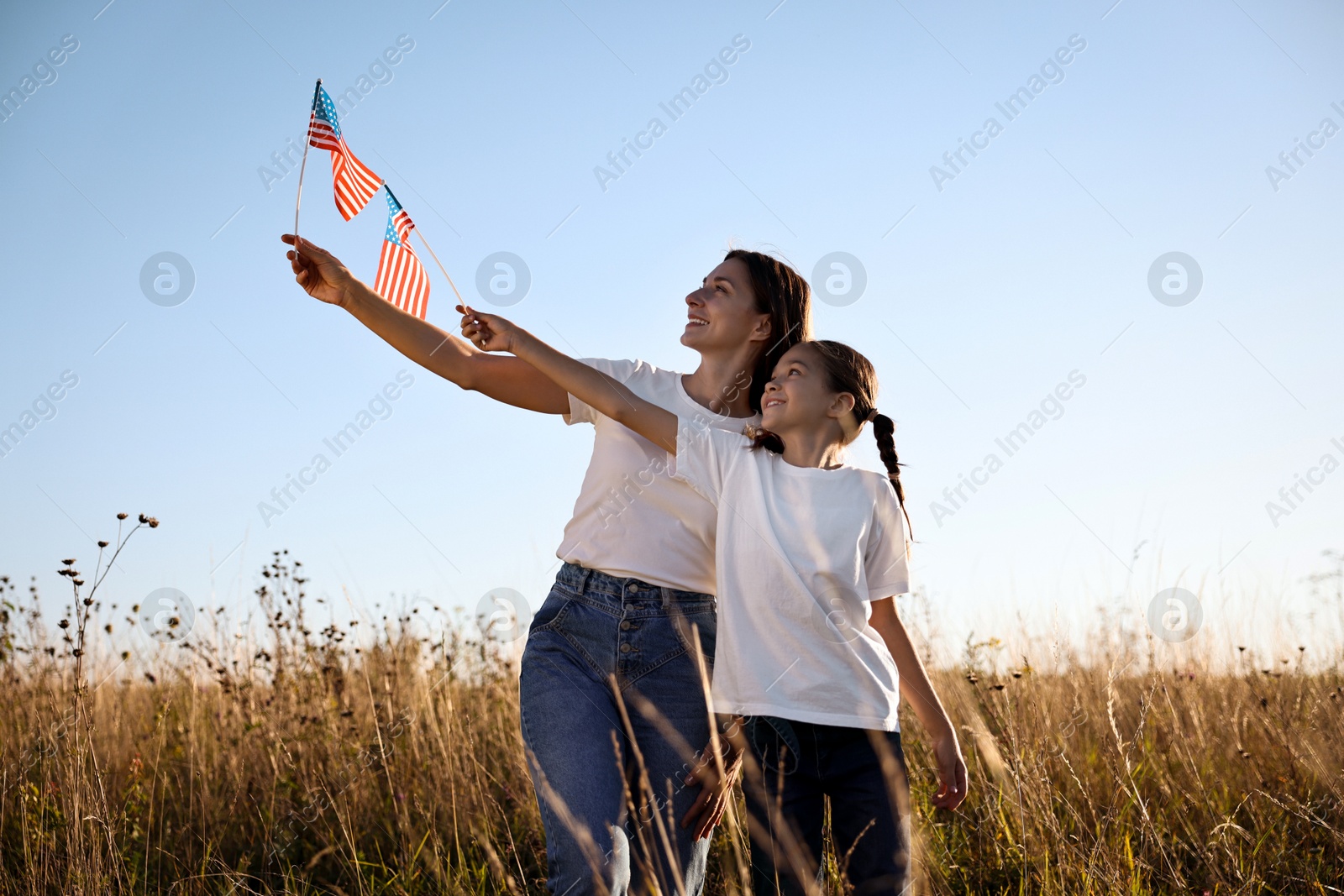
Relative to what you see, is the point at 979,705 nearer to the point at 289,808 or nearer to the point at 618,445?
the point at 618,445

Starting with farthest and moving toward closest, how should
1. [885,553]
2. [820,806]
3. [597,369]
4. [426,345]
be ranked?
[426,345], [597,369], [885,553], [820,806]

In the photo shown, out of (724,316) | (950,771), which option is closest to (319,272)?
(724,316)

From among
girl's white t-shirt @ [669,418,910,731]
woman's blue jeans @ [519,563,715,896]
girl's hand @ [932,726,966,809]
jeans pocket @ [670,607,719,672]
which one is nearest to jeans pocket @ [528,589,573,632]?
woman's blue jeans @ [519,563,715,896]

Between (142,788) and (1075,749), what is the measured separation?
415cm

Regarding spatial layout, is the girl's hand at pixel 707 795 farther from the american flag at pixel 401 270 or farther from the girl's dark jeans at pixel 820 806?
the american flag at pixel 401 270

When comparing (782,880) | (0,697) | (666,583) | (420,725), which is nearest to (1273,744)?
(782,880)

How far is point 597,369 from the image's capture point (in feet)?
8.73

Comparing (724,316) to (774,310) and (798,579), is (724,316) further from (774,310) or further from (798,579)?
(798,579)

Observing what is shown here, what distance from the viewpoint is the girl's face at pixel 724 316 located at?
2842 millimetres

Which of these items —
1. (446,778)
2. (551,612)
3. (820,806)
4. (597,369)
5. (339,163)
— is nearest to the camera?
(820,806)

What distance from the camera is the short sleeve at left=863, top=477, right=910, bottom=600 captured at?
2488 millimetres

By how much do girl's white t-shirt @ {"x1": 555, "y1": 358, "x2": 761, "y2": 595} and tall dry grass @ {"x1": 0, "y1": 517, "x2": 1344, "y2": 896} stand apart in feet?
3.10

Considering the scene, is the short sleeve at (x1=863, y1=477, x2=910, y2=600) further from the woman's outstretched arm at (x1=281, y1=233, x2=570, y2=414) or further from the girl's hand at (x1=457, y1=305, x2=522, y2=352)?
the girl's hand at (x1=457, y1=305, x2=522, y2=352)

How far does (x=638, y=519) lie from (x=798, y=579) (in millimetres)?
461
